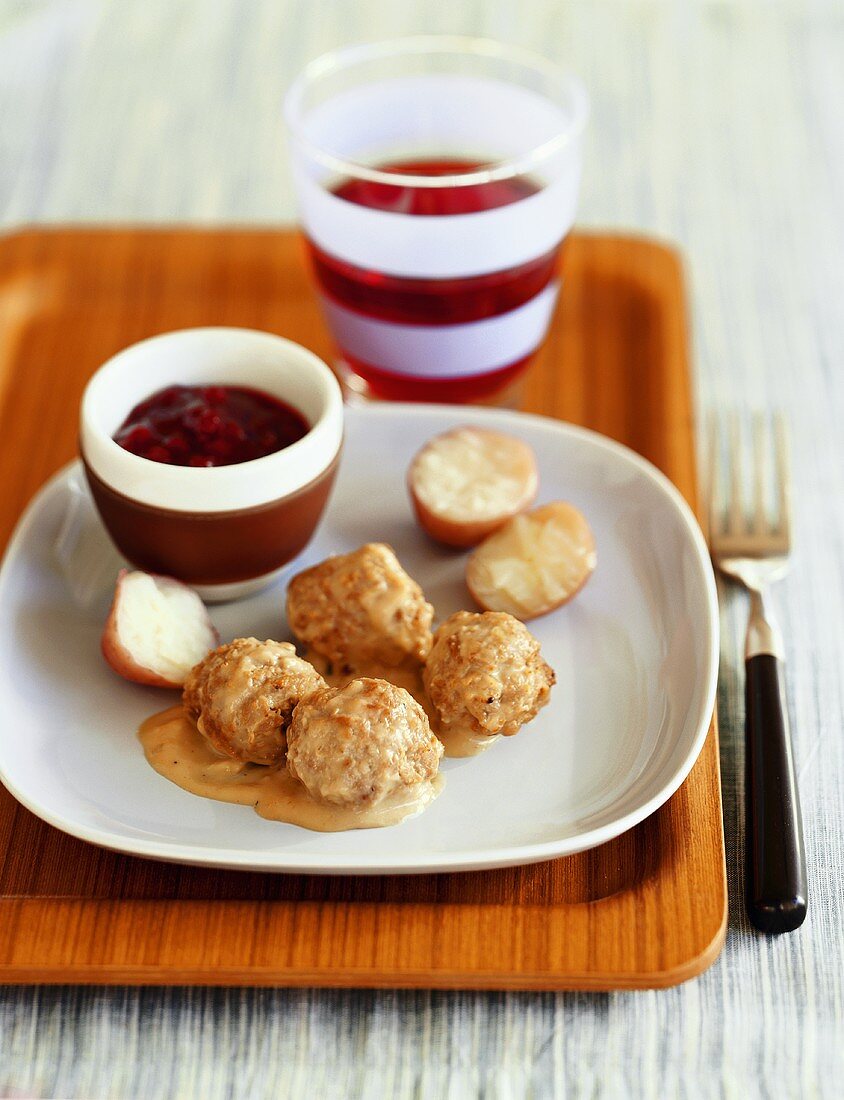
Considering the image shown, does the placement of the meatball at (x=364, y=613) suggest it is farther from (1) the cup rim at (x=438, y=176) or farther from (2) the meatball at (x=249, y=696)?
(1) the cup rim at (x=438, y=176)

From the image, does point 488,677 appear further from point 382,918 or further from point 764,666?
point 764,666

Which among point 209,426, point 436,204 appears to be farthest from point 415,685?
point 436,204

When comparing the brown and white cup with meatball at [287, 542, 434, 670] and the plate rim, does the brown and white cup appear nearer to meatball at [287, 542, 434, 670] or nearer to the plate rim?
meatball at [287, 542, 434, 670]

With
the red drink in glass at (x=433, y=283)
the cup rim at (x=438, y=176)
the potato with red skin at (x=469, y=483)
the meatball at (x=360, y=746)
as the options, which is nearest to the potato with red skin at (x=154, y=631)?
the meatball at (x=360, y=746)

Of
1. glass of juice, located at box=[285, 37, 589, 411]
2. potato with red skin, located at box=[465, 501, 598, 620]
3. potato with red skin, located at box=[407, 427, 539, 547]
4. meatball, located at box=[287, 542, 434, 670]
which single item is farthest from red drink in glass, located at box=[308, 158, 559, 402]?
meatball, located at box=[287, 542, 434, 670]

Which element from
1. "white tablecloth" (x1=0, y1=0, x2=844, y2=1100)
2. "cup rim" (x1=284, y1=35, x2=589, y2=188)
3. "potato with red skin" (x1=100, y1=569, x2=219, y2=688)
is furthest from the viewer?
"cup rim" (x1=284, y1=35, x2=589, y2=188)

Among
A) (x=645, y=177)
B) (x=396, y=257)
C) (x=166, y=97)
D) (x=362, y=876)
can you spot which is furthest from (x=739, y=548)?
(x=166, y=97)

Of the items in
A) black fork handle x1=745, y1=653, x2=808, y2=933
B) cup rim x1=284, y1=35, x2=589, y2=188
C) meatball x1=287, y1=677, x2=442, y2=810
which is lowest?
black fork handle x1=745, y1=653, x2=808, y2=933
